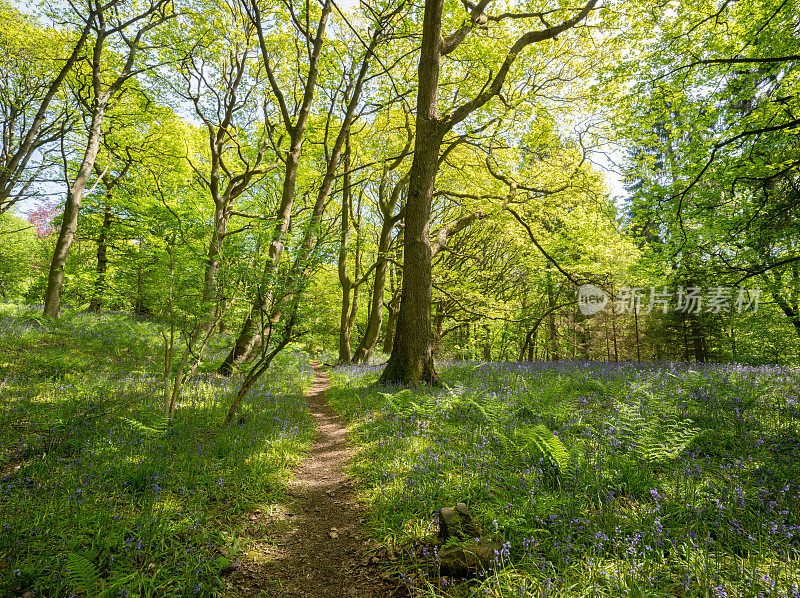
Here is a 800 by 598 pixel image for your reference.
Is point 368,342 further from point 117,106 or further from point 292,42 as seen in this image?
point 117,106

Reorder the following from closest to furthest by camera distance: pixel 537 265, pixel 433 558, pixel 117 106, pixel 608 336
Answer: pixel 433 558 < pixel 117 106 < pixel 537 265 < pixel 608 336

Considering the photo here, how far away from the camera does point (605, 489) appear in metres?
3.45

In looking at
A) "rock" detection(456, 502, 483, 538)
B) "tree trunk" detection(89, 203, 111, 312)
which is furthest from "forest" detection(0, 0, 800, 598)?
"tree trunk" detection(89, 203, 111, 312)

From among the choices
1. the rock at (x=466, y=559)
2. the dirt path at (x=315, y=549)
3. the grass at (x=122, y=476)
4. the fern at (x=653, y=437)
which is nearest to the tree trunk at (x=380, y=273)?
the grass at (x=122, y=476)

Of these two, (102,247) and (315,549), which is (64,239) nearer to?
(102,247)

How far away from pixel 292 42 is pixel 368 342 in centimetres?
1225

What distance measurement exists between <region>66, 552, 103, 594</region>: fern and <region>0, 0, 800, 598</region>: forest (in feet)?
0.06

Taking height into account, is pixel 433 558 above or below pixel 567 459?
below

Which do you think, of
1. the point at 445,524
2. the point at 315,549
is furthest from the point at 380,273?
the point at 445,524

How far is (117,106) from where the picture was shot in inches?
634

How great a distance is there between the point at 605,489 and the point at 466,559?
173 cm

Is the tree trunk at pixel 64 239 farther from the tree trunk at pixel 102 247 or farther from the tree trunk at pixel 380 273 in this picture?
the tree trunk at pixel 380 273

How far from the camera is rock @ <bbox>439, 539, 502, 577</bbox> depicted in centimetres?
259

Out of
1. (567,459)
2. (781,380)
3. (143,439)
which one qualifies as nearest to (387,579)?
(567,459)
